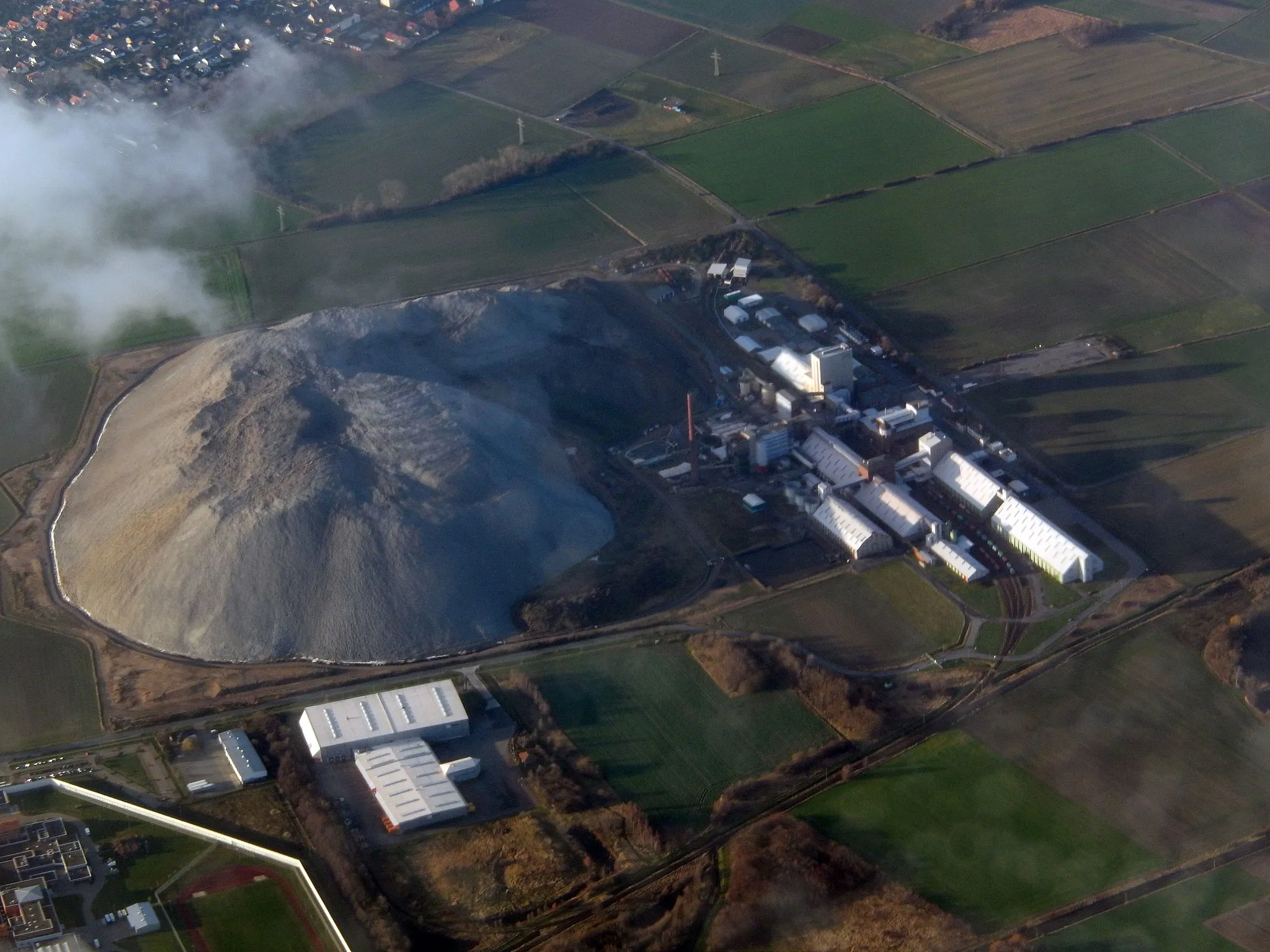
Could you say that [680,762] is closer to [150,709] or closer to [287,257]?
[150,709]

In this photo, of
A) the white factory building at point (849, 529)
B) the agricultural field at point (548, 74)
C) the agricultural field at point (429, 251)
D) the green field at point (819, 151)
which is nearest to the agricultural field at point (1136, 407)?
the white factory building at point (849, 529)

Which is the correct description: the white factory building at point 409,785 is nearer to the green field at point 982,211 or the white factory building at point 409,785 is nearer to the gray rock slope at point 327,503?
the gray rock slope at point 327,503

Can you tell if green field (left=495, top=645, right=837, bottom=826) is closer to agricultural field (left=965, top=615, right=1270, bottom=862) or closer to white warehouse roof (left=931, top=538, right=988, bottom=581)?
agricultural field (left=965, top=615, right=1270, bottom=862)

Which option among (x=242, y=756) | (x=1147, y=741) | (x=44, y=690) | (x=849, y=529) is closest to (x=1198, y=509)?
(x=849, y=529)

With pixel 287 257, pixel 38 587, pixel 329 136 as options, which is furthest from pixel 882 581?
pixel 329 136

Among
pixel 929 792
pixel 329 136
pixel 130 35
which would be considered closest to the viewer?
pixel 929 792
